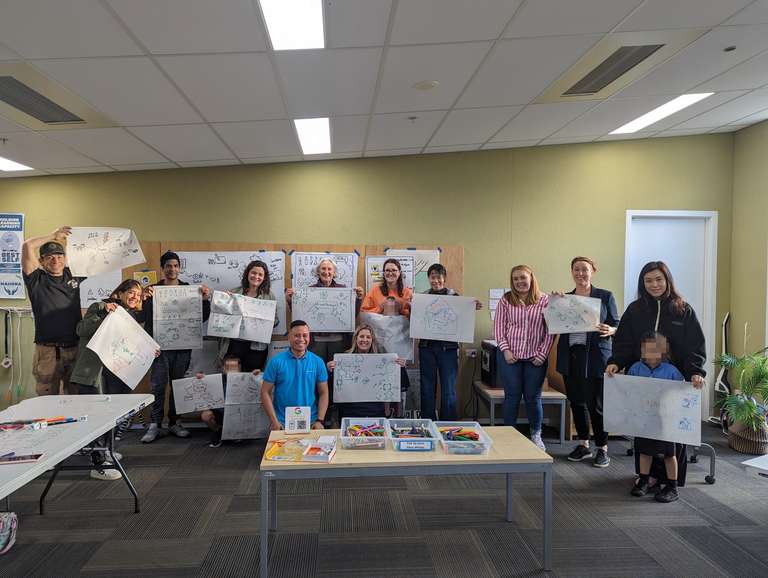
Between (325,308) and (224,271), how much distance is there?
43.7 inches

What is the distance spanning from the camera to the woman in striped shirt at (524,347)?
359 centimetres

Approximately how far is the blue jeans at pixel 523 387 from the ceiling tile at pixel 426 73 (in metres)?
2.04

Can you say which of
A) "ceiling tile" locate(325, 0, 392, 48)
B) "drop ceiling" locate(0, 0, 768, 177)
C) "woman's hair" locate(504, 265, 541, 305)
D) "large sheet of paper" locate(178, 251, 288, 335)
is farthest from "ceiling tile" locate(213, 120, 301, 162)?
"woman's hair" locate(504, 265, 541, 305)

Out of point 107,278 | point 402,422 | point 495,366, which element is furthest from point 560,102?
point 107,278

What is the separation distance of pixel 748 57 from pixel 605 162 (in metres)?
1.84

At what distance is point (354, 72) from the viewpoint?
2850mm

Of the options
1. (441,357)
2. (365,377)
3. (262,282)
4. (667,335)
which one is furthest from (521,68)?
(262,282)

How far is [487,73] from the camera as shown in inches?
118

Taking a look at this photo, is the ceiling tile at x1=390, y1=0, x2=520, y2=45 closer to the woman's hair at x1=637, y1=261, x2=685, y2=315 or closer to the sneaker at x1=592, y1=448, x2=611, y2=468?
the woman's hair at x1=637, y1=261, x2=685, y2=315

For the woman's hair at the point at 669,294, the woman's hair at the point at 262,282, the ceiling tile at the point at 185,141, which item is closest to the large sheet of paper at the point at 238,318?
the woman's hair at the point at 262,282

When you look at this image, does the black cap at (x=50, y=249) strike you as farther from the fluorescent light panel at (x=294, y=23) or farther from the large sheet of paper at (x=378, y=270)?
the large sheet of paper at (x=378, y=270)

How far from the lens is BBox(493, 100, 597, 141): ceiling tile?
374 centimetres

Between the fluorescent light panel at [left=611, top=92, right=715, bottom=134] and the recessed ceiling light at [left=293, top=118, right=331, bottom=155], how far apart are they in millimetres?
2771

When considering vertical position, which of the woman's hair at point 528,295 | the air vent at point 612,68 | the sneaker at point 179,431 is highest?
the air vent at point 612,68
